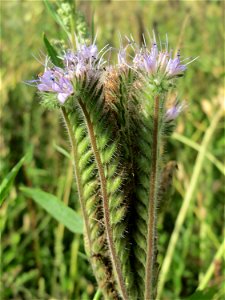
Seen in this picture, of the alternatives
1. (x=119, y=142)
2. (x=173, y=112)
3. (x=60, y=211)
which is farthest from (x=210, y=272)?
(x=119, y=142)

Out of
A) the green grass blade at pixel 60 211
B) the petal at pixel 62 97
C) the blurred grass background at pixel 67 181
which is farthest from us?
the blurred grass background at pixel 67 181

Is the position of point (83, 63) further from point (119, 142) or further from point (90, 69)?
point (119, 142)

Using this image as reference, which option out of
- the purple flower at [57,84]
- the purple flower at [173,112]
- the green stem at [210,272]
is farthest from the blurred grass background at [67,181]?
the purple flower at [57,84]

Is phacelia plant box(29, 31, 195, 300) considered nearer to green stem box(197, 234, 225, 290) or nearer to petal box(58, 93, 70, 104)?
petal box(58, 93, 70, 104)

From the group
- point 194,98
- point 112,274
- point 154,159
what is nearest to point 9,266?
point 112,274

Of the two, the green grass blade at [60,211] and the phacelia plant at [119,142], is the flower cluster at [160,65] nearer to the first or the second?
the phacelia plant at [119,142]
